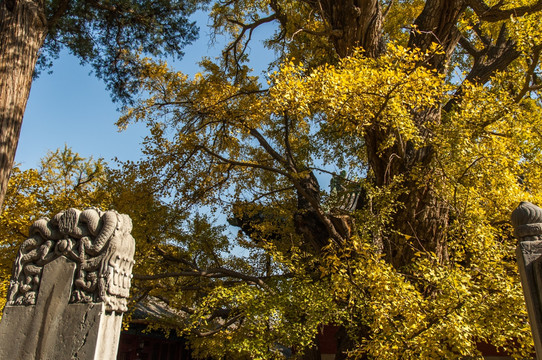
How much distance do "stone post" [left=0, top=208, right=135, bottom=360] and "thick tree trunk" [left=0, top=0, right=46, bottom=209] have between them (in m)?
2.26

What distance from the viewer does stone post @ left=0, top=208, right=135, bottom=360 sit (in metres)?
3.67

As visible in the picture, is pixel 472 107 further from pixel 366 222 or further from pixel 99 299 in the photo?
pixel 99 299

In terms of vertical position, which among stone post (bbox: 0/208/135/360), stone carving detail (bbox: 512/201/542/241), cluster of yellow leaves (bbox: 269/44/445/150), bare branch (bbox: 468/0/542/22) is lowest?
stone post (bbox: 0/208/135/360)

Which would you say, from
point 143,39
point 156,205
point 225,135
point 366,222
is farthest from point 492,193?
point 143,39

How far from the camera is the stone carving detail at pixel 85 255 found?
3.83 m

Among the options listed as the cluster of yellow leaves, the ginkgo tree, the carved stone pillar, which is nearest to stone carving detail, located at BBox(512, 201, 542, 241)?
the carved stone pillar

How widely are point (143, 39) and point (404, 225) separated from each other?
22.3 feet

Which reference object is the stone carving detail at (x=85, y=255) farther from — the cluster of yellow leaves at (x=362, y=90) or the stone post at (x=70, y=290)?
the cluster of yellow leaves at (x=362, y=90)

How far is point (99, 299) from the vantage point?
12.3 feet

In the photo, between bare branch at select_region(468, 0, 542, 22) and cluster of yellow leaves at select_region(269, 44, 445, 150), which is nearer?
cluster of yellow leaves at select_region(269, 44, 445, 150)

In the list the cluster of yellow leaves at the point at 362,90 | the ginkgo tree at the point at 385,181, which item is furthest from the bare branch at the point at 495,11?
the cluster of yellow leaves at the point at 362,90

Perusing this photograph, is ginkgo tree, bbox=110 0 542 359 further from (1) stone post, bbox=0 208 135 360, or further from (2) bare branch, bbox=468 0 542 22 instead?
(1) stone post, bbox=0 208 135 360

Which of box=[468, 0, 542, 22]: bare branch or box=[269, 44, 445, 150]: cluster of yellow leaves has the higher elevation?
box=[468, 0, 542, 22]: bare branch

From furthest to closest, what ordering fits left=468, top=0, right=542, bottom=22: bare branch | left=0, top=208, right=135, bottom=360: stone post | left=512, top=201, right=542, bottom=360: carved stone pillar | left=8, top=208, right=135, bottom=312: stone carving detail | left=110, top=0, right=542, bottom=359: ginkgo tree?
1. left=468, top=0, right=542, bottom=22: bare branch
2. left=110, top=0, right=542, bottom=359: ginkgo tree
3. left=8, top=208, right=135, bottom=312: stone carving detail
4. left=0, top=208, right=135, bottom=360: stone post
5. left=512, top=201, right=542, bottom=360: carved stone pillar
